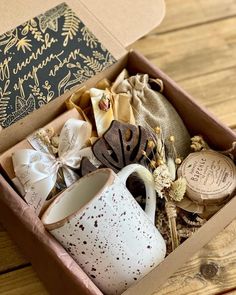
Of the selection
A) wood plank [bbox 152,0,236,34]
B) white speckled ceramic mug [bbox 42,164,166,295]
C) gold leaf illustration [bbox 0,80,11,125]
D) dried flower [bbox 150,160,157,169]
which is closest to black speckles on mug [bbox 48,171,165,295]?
white speckled ceramic mug [bbox 42,164,166,295]

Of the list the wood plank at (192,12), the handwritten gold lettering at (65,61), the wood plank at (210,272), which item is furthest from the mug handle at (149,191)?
the wood plank at (192,12)

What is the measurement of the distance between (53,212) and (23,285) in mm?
158

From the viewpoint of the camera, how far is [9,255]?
2.93 feet

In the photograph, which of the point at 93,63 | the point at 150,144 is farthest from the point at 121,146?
the point at 93,63

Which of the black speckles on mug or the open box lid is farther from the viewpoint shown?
the open box lid

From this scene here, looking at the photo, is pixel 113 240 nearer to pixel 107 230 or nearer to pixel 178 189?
pixel 107 230

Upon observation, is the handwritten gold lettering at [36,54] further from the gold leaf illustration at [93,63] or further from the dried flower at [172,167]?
the dried flower at [172,167]

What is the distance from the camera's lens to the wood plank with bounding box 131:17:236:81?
1083 mm

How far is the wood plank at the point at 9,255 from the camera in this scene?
2.90 ft

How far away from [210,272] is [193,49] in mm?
428

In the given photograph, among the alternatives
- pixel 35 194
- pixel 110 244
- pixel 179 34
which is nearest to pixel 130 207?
pixel 110 244

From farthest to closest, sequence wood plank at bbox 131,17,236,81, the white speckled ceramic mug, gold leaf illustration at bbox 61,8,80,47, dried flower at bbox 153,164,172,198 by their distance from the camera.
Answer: wood plank at bbox 131,17,236,81 < gold leaf illustration at bbox 61,8,80,47 < dried flower at bbox 153,164,172,198 < the white speckled ceramic mug

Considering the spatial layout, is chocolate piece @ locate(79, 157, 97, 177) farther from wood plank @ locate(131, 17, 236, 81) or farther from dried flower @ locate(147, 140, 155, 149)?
wood plank @ locate(131, 17, 236, 81)

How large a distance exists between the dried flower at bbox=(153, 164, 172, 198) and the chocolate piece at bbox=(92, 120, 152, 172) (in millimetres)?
41
